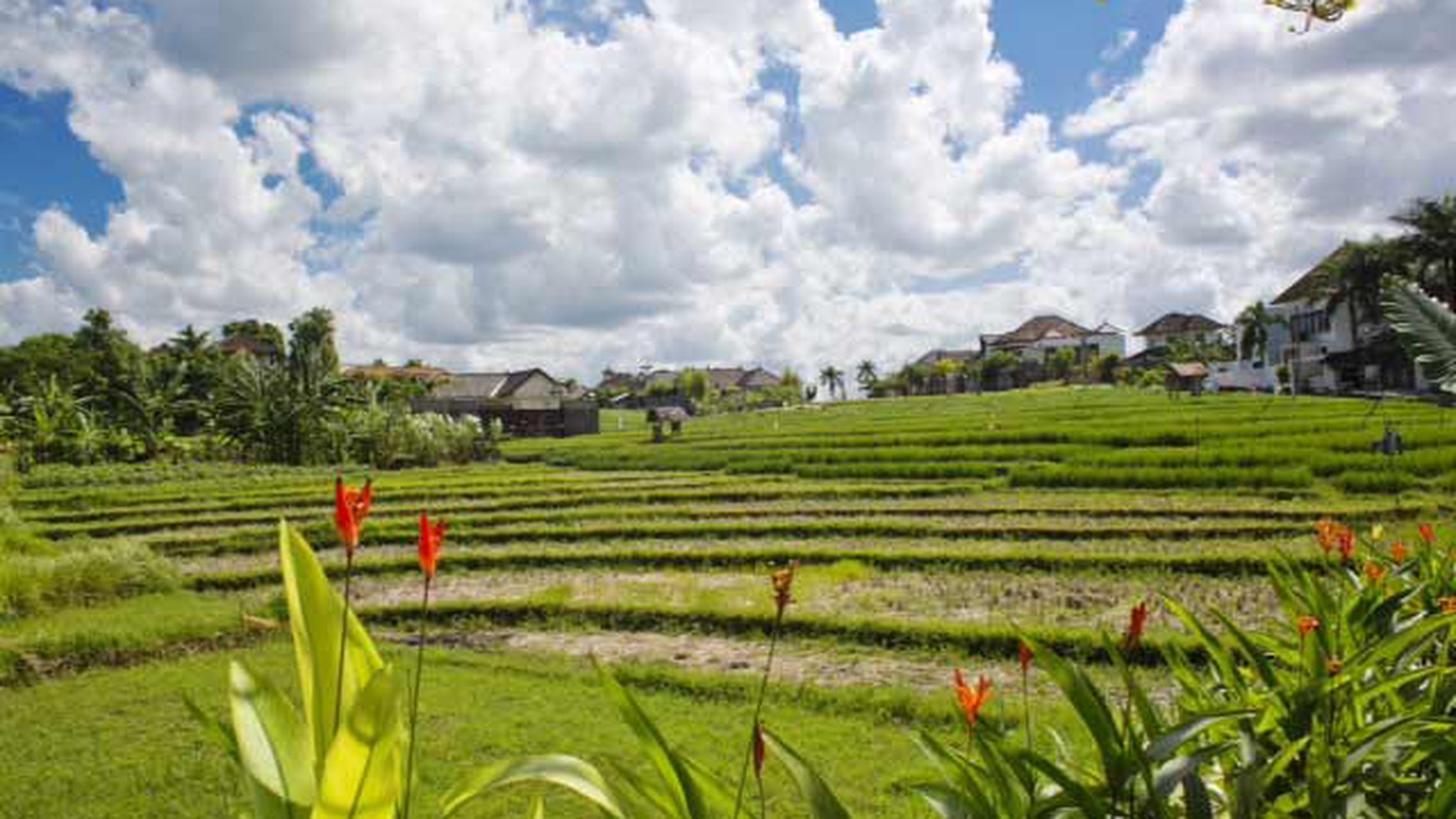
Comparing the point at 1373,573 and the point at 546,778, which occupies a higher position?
the point at 546,778

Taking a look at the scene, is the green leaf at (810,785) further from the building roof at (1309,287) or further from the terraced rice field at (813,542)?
the building roof at (1309,287)

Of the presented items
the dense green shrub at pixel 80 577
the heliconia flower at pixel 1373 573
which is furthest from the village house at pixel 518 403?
the heliconia flower at pixel 1373 573

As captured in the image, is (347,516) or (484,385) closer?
(347,516)

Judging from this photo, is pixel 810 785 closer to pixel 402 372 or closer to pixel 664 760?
pixel 664 760

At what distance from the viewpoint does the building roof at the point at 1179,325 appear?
Result: 95.3 meters

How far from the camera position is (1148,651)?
755 cm

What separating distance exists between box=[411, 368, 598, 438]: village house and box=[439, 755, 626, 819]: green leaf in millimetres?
40179

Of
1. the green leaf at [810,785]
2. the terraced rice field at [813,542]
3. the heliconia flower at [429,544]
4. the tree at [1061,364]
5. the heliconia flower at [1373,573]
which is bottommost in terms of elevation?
the terraced rice field at [813,542]

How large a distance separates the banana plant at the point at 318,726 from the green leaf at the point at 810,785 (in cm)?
51

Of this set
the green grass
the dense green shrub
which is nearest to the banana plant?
the green grass

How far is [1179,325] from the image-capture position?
9656 centimetres

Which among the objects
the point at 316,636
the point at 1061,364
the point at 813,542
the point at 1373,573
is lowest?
the point at 813,542

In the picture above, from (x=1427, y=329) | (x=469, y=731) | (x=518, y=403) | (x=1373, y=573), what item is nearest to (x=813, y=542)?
(x=469, y=731)

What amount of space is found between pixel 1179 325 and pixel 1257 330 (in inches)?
1316
